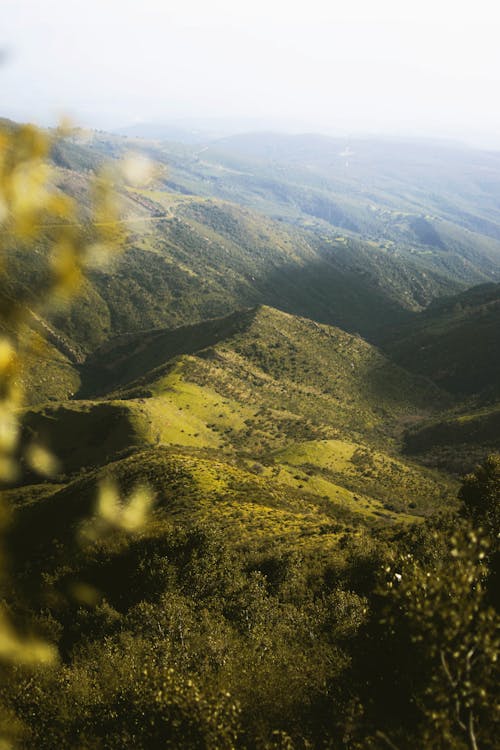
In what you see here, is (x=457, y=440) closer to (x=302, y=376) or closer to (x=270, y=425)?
(x=270, y=425)

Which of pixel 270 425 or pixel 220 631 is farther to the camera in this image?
pixel 270 425

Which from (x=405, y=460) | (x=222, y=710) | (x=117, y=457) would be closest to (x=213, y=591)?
(x=222, y=710)

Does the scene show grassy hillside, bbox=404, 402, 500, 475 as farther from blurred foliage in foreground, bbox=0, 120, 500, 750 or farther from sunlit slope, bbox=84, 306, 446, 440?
blurred foliage in foreground, bbox=0, 120, 500, 750

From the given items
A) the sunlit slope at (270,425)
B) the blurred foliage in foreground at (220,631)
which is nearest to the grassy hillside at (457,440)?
the sunlit slope at (270,425)

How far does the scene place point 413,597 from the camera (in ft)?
45.5

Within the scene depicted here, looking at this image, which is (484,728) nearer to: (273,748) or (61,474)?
(273,748)

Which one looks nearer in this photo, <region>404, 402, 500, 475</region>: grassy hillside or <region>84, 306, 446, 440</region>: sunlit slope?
<region>404, 402, 500, 475</region>: grassy hillside

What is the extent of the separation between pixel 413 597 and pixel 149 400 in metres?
110

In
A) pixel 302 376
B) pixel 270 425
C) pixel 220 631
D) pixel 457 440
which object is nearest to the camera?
pixel 220 631

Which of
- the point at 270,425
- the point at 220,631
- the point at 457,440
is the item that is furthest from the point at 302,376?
the point at 220,631

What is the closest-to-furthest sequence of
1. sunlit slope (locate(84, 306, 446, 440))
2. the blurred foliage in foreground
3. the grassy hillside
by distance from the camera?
the blurred foliage in foreground, the grassy hillside, sunlit slope (locate(84, 306, 446, 440))

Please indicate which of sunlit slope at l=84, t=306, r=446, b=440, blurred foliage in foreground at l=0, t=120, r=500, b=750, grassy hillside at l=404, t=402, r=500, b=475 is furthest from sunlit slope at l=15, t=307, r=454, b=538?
blurred foliage in foreground at l=0, t=120, r=500, b=750

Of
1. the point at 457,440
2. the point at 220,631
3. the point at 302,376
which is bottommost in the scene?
the point at 457,440

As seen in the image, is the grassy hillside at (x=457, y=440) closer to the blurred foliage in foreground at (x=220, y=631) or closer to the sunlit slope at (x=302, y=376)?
the sunlit slope at (x=302, y=376)
